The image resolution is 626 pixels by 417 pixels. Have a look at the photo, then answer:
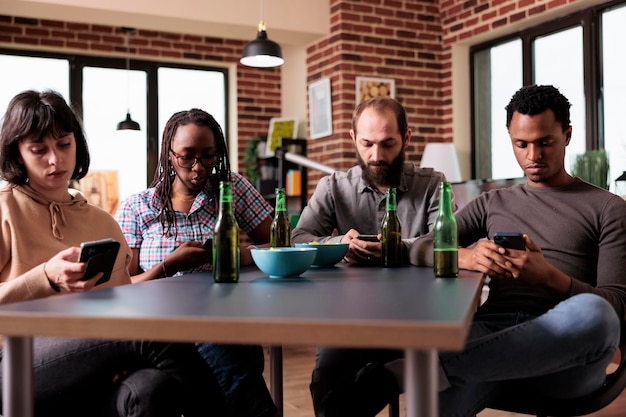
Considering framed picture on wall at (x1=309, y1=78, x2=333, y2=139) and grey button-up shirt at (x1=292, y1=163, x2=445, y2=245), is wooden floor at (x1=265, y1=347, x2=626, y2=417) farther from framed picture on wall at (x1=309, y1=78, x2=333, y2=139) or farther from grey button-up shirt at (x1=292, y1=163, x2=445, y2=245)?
framed picture on wall at (x1=309, y1=78, x2=333, y2=139)

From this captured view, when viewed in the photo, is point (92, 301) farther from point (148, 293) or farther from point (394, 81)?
point (394, 81)

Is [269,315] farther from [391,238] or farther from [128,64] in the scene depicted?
[128,64]

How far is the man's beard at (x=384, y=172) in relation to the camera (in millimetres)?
2328

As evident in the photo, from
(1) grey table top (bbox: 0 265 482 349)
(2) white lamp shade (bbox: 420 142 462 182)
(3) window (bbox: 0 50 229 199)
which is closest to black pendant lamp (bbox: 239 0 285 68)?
(2) white lamp shade (bbox: 420 142 462 182)

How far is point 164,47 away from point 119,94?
24.5 inches

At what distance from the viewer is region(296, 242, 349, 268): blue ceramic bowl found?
6.07ft

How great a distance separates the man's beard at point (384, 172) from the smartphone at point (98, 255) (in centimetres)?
113

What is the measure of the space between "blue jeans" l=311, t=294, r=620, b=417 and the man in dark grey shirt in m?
0.85

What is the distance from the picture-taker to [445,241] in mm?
1558

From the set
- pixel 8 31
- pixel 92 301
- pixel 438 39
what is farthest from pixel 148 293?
pixel 8 31

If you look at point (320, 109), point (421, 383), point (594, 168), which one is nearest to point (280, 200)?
point (421, 383)

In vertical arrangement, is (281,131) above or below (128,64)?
below

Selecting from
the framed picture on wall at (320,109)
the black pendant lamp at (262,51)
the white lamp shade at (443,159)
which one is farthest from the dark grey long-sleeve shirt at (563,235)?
the framed picture on wall at (320,109)

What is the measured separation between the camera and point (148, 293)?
1289mm
